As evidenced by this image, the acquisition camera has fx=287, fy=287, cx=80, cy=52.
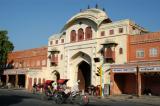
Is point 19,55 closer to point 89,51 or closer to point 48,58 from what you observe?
point 48,58

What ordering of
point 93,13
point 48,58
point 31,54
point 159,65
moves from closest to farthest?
point 159,65 → point 93,13 → point 48,58 → point 31,54

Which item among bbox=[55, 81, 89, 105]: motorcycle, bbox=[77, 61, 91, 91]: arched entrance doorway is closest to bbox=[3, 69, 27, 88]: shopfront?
bbox=[77, 61, 91, 91]: arched entrance doorway

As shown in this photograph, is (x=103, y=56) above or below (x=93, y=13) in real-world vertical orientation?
below

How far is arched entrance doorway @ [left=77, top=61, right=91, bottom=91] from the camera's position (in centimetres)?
4711

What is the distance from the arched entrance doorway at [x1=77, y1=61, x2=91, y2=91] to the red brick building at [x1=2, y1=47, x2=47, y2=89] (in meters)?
7.70

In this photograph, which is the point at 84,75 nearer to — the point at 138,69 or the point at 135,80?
the point at 135,80

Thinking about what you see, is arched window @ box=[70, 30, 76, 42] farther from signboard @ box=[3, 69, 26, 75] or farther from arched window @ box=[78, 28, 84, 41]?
signboard @ box=[3, 69, 26, 75]

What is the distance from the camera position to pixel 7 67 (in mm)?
64875

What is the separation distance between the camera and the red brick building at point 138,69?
3413 cm

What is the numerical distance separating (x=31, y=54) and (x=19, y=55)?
17.3 ft

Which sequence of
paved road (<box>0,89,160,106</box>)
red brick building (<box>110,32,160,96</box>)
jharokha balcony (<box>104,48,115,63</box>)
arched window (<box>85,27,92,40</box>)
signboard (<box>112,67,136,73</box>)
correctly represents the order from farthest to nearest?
arched window (<box>85,27,92,40</box>), jharokha balcony (<box>104,48,115,63</box>), red brick building (<box>110,32,160,96</box>), signboard (<box>112,67,136,73</box>), paved road (<box>0,89,160,106</box>)

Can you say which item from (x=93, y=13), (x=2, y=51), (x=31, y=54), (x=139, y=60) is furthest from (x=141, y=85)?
(x=2, y=51)

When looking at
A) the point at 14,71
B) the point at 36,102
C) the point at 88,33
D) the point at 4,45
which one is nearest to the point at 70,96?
the point at 36,102

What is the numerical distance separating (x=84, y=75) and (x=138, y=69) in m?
16.2
